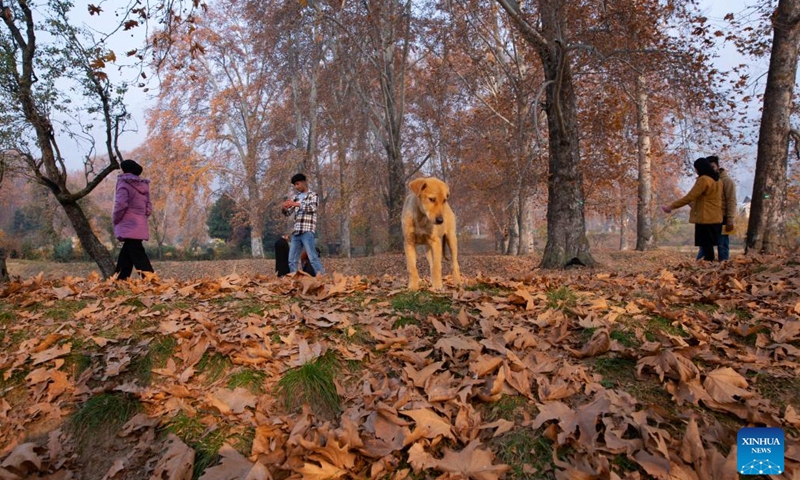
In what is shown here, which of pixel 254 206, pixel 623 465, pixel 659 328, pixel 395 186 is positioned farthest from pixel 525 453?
pixel 254 206

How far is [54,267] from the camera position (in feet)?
58.6

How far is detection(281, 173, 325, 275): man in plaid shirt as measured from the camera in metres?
7.50

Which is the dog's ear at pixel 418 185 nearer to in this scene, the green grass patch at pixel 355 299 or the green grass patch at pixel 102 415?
the green grass patch at pixel 355 299

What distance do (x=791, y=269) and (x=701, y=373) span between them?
325 cm

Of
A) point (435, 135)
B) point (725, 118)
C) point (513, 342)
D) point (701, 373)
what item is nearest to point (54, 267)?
point (435, 135)

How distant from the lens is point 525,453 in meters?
2.20

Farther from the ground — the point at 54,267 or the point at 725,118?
the point at 725,118

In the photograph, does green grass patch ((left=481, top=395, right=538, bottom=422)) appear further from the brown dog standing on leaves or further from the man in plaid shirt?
the man in plaid shirt

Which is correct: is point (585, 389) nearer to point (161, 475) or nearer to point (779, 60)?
point (161, 475)

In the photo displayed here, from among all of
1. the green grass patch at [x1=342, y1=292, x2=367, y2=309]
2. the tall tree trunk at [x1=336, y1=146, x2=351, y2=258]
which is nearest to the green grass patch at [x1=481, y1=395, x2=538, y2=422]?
the green grass patch at [x1=342, y1=292, x2=367, y2=309]

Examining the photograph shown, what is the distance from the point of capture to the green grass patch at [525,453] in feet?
6.85

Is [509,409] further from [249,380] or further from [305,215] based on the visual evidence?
[305,215]

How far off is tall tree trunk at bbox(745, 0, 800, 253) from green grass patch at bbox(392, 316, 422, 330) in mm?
7929

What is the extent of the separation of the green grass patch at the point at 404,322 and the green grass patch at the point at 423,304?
0.12 m
